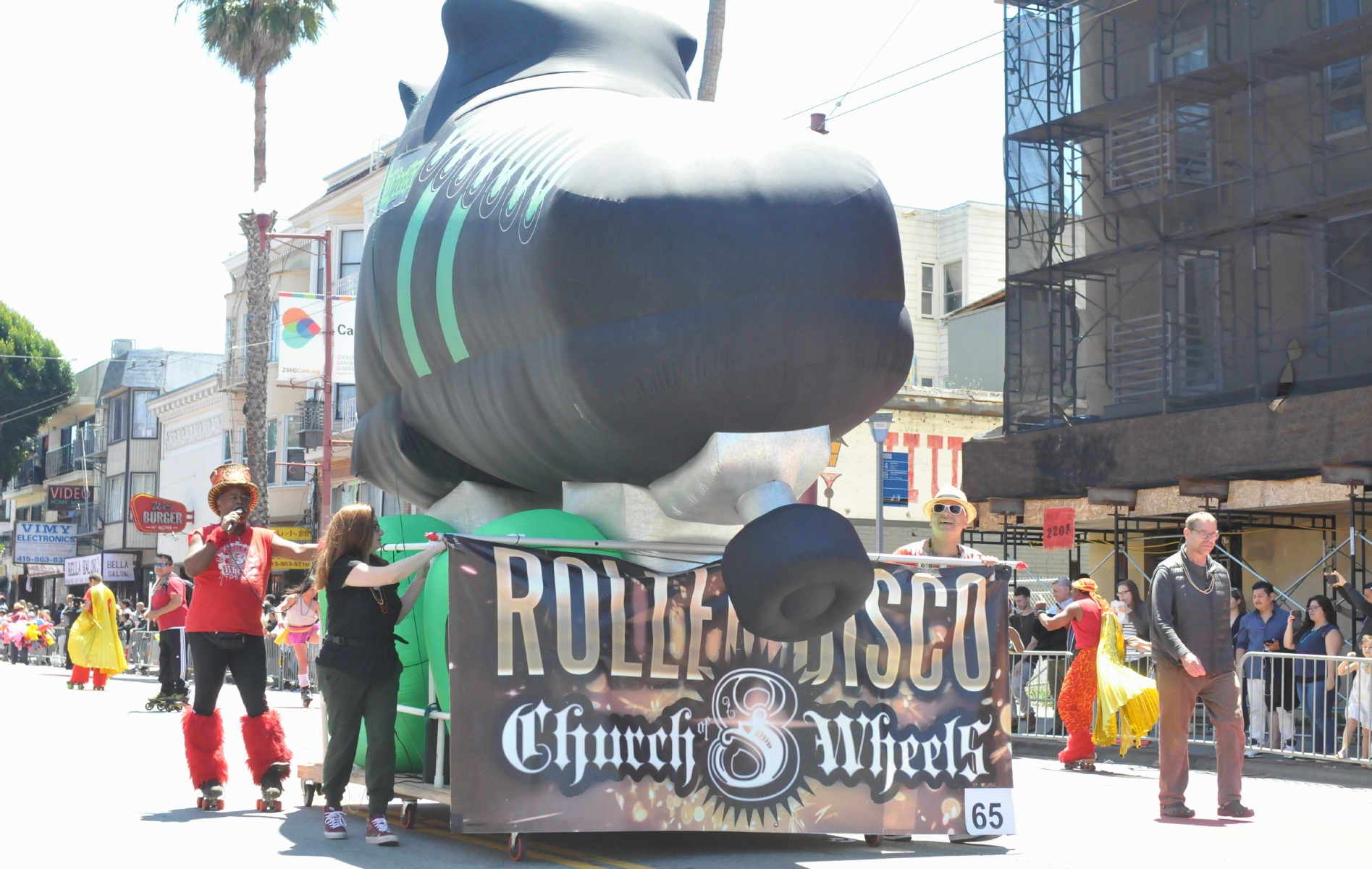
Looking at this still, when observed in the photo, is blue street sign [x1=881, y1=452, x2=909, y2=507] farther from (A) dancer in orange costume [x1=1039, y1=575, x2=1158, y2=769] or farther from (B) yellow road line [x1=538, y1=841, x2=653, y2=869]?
(B) yellow road line [x1=538, y1=841, x2=653, y2=869]

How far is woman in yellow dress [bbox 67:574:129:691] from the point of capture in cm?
2398

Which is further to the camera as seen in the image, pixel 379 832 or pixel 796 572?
pixel 379 832

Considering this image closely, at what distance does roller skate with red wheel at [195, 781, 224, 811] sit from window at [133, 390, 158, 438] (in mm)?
48889

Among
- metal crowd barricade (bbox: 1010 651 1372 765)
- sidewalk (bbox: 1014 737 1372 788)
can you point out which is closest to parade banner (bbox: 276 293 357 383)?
sidewalk (bbox: 1014 737 1372 788)

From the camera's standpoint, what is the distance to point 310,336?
29922mm

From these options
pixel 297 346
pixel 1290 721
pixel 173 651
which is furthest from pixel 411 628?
pixel 297 346

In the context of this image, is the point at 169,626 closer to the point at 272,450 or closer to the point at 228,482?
the point at 228,482

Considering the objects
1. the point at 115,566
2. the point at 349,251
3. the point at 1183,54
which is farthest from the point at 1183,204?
the point at 115,566

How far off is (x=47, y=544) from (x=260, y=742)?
5740cm

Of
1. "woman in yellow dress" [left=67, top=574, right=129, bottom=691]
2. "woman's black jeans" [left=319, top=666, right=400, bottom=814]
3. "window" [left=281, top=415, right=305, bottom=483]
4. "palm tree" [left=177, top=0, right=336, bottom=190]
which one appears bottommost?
"woman in yellow dress" [left=67, top=574, right=129, bottom=691]

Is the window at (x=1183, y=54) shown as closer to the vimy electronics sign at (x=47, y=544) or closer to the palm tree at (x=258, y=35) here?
the palm tree at (x=258, y=35)

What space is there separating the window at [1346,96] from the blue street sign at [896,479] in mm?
11009

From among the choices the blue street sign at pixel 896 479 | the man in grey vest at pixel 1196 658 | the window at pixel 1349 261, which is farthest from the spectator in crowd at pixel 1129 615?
the blue street sign at pixel 896 479

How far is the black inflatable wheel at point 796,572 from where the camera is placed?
6.42m
